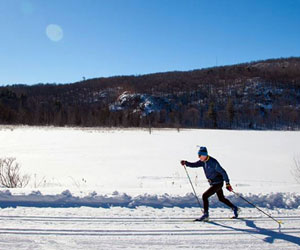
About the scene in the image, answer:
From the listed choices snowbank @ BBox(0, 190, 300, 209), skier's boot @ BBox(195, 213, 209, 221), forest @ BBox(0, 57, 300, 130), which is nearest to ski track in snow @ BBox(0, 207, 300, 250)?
skier's boot @ BBox(195, 213, 209, 221)

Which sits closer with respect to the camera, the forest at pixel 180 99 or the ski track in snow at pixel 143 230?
the ski track in snow at pixel 143 230

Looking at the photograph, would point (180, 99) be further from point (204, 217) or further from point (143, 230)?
point (143, 230)

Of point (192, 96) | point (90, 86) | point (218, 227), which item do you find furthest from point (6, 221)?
point (90, 86)

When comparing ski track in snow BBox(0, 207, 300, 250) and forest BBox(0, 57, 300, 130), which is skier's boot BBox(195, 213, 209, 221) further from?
forest BBox(0, 57, 300, 130)

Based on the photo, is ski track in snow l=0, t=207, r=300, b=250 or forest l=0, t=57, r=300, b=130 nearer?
ski track in snow l=0, t=207, r=300, b=250

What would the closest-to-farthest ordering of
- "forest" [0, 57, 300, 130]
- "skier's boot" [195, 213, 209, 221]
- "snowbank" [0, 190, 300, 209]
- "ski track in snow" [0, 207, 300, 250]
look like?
"ski track in snow" [0, 207, 300, 250] → "skier's boot" [195, 213, 209, 221] → "snowbank" [0, 190, 300, 209] → "forest" [0, 57, 300, 130]

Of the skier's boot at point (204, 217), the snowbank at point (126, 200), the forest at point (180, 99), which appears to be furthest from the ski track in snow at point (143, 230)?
the forest at point (180, 99)

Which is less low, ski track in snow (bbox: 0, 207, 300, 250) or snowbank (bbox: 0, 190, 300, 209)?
snowbank (bbox: 0, 190, 300, 209)

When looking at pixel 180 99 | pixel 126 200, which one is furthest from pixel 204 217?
pixel 180 99

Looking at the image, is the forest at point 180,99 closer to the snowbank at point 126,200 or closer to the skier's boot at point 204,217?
the snowbank at point 126,200

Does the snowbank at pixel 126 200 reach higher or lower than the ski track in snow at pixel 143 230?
higher

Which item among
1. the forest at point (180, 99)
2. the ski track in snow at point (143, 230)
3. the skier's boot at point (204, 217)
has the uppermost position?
the forest at point (180, 99)

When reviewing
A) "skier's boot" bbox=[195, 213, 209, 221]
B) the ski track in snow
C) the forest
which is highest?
the forest

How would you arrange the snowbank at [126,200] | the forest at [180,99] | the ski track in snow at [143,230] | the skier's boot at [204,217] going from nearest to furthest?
the ski track in snow at [143,230] → the skier's boot at [204,217] → the snowbank at [126,200] → the forest at [180,99]
